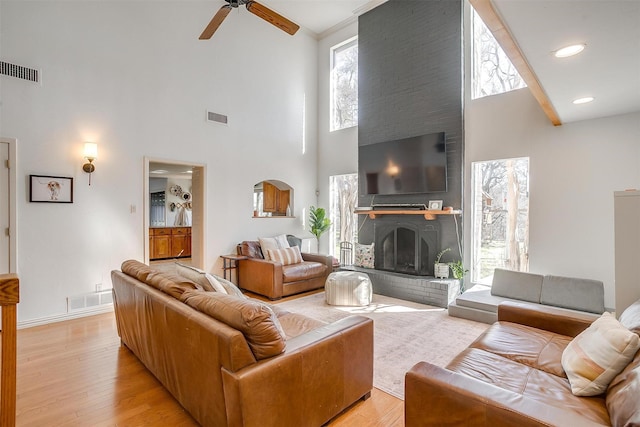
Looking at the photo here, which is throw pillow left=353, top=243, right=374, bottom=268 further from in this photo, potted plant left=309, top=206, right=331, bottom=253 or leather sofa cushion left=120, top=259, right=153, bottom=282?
leather sofa cushion left=120, top=259, right=153, bottom=282

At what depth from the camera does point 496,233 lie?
4.71 metres

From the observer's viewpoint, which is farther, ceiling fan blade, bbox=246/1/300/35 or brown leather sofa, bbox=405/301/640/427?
ceiling fan blade, bbox=246/1/300/35

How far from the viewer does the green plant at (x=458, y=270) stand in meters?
4.71

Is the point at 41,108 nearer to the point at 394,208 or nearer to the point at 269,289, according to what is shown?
the point at 269,289

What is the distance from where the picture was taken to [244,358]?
1546 millimetres

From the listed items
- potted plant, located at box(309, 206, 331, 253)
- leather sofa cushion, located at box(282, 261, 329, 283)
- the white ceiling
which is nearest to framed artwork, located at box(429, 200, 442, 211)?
the white ceiling

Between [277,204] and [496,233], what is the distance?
13.7 ft

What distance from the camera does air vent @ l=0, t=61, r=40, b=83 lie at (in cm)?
363

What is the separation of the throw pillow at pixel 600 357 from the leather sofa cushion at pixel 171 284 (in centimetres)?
230

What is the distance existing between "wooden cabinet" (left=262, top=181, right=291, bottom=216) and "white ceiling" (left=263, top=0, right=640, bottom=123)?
4841 millimetres

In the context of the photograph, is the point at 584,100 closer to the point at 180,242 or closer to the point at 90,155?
the point at 90,155

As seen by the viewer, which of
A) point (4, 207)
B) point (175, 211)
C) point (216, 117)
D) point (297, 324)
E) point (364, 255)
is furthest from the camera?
point (175, 211)

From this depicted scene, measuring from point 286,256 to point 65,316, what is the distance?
10.0 feet

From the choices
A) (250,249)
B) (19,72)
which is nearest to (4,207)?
(19,72)
